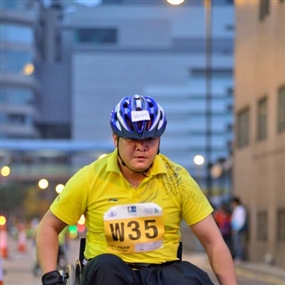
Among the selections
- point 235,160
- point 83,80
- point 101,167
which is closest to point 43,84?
point 83,80

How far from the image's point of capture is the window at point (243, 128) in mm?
31842

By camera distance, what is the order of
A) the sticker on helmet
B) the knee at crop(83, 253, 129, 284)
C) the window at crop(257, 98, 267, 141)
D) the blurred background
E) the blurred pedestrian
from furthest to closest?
1. the blurred background
2. the window at crop(257, 98, 267, 141)
3. the blurred pedestrian
4. the sticker on helmet
5. the knee at crop(83, 253, 129, 284)

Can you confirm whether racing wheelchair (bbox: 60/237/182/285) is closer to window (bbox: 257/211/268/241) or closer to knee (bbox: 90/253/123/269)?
knee (bbox: 90/253/123/269)

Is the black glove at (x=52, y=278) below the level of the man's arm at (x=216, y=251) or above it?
below

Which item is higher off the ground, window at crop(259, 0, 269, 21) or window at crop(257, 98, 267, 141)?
window at crop(259, 0, 269, 21)

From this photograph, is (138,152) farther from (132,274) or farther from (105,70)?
(105,70)

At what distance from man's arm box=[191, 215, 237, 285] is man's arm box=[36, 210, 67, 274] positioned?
672mm

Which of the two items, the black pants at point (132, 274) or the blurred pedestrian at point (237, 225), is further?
the blurred pedestrian at point (237, 225)

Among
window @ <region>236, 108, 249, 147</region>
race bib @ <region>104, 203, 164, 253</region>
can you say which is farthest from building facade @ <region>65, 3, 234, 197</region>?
race bib @ <region>104, 203, 164, 253</region>


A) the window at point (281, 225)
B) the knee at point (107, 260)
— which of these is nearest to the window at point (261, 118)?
the window at point (281, 225)

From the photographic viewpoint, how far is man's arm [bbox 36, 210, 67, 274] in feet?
15.5

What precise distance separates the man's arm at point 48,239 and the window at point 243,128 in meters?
27.1

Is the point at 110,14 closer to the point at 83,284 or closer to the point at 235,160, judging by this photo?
the point at 235,160

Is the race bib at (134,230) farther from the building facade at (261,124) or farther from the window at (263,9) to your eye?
the window at (263,9)
